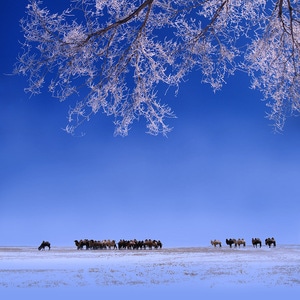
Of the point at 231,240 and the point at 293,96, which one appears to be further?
the point at 231,240

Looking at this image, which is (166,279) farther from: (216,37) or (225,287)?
(216,37)

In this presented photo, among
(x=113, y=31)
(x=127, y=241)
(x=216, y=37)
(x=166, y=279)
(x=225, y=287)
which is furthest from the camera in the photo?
(x=127, y=241)

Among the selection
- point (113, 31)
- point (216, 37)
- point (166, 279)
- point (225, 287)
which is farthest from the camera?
point (166, 279)

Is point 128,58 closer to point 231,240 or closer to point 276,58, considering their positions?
point 276,58

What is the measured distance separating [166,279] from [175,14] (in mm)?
5571

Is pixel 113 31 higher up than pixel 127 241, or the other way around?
pixel 113 31

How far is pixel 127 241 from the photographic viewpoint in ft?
124

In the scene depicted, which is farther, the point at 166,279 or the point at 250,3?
the point at 166,279

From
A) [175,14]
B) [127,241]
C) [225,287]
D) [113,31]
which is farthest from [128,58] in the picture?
[127,241]

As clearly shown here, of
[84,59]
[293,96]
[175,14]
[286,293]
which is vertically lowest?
[286,293]

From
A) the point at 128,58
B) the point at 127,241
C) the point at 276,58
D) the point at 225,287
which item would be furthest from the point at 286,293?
the point at 127,241

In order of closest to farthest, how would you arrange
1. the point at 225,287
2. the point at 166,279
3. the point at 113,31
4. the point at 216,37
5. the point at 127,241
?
the point at 113,31
the point at 216,37
the point at 225,287
the point at 166,279
the point at 127,241

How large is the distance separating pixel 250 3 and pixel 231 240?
3317 cm

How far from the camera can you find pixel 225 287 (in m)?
8.39
